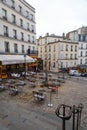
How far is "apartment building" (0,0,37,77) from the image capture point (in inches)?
827

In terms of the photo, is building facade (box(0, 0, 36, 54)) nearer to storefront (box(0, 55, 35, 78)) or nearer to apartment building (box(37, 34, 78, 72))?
storefront (box(0, 55, 35, 78))

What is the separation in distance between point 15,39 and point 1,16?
16.1 feet

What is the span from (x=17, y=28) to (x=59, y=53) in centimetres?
1399

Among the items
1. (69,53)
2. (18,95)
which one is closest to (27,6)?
(69,53)

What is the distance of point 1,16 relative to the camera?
67.0ft

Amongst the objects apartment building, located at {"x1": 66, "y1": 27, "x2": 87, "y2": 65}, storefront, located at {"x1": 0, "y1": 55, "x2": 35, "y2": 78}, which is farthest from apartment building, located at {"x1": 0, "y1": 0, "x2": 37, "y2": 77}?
apartment building, located at {"x1": 66, "y1": 27, "x2": 87, "y2": 65}

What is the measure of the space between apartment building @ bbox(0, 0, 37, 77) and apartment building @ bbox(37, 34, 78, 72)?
22.9 feet

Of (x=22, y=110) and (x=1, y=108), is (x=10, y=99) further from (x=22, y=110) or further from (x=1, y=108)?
(x=22, y=110)

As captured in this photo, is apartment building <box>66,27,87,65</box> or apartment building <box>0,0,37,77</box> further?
apartment building <box>66,27,87,65</box>

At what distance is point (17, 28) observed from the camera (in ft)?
79.3

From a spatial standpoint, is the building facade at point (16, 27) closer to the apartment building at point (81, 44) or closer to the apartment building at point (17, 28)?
the apartment building at point (17, 28)

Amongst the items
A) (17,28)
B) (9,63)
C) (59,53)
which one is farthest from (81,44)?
(9,63)

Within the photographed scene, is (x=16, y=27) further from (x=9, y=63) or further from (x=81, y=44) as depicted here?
(x=81, y=44)

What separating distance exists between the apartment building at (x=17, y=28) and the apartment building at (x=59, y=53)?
22.9ft
